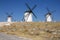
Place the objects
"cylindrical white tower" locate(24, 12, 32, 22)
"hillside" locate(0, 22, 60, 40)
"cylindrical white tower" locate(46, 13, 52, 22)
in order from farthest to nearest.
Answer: "cylindrical white tower" locate(46, 13, 52, 22) → "cylindrical white tower" locate(24, 12, 32, 22) → "hillside" locate(0, 22, 60, 40)

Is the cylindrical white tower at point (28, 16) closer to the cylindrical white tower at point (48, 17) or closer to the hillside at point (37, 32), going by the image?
the cylindrical white tower at point (48, 17)

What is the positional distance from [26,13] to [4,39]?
54.3m

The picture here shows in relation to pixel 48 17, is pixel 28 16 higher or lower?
lower

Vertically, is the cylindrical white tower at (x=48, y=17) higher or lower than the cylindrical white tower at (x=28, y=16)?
higher

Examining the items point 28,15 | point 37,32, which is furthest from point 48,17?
point 37,32

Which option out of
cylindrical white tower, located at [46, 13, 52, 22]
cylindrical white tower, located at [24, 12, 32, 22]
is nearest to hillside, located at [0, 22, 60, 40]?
cylindrical white tower, located at [24, 12, 32, 22]

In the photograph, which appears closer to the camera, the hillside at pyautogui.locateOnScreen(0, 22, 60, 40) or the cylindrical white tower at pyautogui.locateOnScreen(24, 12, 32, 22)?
the hillside at pyautogui.locateOnScreen(0, 22, 60, 40)

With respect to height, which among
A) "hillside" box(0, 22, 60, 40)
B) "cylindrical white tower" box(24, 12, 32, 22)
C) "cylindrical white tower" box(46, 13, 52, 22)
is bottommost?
"hillside" box(0, 22, 60, 40)

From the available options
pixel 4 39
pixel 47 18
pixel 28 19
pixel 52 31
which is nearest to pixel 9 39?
pixel 4 39

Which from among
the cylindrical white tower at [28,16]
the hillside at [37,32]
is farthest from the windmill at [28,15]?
the hillside at [37,32]

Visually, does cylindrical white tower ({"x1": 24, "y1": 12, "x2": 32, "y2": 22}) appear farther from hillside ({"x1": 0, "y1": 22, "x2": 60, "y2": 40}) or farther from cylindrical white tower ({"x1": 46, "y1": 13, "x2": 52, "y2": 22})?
hillside ({"x1": 0, "y1": 22, "x2": 60, "y2": 40})

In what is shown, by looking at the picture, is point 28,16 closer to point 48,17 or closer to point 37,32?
point 48,17

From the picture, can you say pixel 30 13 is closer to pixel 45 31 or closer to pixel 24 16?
pixel 24 16

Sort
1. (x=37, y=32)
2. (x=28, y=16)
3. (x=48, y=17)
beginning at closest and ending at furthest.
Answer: (x=37, y=32)
(x=28, y=16)
(x=48, y=17)
